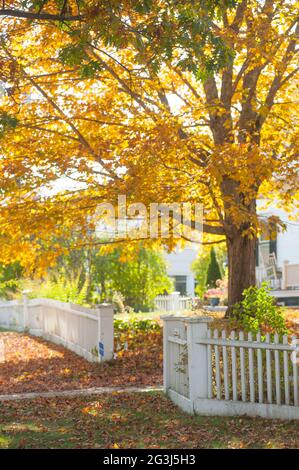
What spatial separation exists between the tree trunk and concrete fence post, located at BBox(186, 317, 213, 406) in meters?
5.66

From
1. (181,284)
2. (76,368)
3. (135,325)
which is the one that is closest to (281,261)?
(135,325)

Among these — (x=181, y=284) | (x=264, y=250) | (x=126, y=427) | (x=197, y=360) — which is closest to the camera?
(x=126, y=427)

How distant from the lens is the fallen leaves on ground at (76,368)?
501 inches

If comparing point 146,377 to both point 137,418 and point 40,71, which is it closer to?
point 137,418

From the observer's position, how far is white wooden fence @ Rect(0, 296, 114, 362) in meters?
14.5

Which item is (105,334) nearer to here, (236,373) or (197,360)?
(197,360)

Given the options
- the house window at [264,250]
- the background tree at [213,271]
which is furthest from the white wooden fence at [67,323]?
the house window at [264,250]

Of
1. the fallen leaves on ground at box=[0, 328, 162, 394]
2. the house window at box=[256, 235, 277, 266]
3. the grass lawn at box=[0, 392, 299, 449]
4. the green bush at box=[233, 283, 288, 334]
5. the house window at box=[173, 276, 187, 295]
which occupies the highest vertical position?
the house window at box=[256, 235, 277, 266]

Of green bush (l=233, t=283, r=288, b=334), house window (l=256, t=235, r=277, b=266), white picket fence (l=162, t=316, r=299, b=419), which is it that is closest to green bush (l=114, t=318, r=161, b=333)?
green bush (l=233, t=283, r=288, b=334)

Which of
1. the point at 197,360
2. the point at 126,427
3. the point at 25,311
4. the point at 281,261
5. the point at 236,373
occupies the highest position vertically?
the point at 281,261

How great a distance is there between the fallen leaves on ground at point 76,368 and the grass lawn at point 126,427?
5.65ft

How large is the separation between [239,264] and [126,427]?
6.93 m

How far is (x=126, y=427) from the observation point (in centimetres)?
915

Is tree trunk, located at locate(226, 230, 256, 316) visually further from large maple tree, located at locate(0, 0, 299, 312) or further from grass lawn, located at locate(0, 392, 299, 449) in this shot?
grass lawn, located at locate(0, 392, 299, 449)
